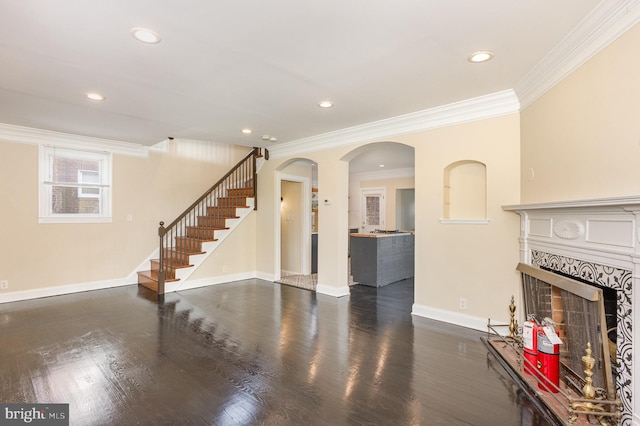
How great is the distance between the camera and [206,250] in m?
5.87

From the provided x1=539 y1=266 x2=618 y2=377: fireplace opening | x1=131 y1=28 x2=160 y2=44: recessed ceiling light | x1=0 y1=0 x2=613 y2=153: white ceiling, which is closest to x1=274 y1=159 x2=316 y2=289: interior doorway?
x1=0 y1=0 x2=613 y2=153: white ceiling

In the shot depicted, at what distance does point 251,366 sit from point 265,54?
103 inches

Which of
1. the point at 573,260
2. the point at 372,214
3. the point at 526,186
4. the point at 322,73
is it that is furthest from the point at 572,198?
the point at 372,214

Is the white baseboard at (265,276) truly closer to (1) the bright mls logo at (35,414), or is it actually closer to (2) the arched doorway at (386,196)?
(2) the arched doorway at (386,196)

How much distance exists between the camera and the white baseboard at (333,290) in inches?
203

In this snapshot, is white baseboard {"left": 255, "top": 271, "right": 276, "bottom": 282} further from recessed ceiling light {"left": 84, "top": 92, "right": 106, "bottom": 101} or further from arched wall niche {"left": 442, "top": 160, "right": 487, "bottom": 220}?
recessed ceiling light {"left": 84, "top": 92, "right": 106, "bottom": 101}

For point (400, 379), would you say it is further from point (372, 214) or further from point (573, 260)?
point (372, 214)

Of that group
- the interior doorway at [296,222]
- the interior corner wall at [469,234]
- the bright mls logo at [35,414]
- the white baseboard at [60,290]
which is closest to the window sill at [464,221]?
the interior corner wall at [469,234]

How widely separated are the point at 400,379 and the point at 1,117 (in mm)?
5757

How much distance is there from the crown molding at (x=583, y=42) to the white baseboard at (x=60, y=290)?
6601 millimetres

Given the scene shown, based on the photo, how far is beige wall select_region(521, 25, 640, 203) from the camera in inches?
74.4

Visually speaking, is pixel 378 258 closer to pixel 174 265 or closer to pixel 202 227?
pixel 202 227

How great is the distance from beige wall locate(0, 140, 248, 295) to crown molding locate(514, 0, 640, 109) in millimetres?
5802

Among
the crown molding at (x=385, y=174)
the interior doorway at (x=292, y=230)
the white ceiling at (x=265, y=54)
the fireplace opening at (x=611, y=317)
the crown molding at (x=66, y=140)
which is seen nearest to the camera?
the white ceiling at (x=265, y=54)
